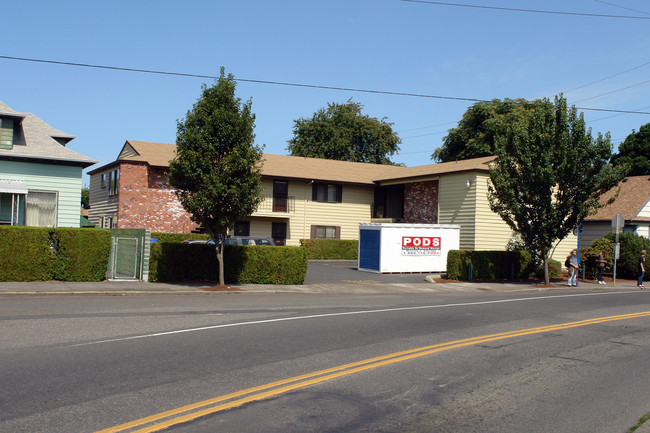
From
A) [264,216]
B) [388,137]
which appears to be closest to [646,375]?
[264,216]

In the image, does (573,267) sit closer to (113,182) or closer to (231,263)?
(231,263)

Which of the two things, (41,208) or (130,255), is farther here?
(41,208)

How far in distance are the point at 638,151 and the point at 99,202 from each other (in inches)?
1887

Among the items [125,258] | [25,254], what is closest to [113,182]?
[125,258]

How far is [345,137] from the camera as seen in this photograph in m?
65.5

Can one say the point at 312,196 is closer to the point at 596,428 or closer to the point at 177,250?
the point at 177,250

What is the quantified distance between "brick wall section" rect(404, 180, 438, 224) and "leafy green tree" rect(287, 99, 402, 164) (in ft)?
91.7

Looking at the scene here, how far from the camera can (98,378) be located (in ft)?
22.4

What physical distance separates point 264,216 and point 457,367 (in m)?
29.1

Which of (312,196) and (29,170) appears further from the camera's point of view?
(312,196)

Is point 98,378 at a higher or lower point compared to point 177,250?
lower

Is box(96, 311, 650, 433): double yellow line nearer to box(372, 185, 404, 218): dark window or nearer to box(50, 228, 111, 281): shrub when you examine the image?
box(50, 228, 111, 281): shrub

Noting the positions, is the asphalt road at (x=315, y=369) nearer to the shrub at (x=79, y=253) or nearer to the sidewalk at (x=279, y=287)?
the sidewalk at (x=279, y=287)

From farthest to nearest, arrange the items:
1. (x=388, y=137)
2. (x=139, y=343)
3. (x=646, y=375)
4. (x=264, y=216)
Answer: (x=388, y=137), (x=264, y=216), (x=139, y=343), (x=646, y=375)
